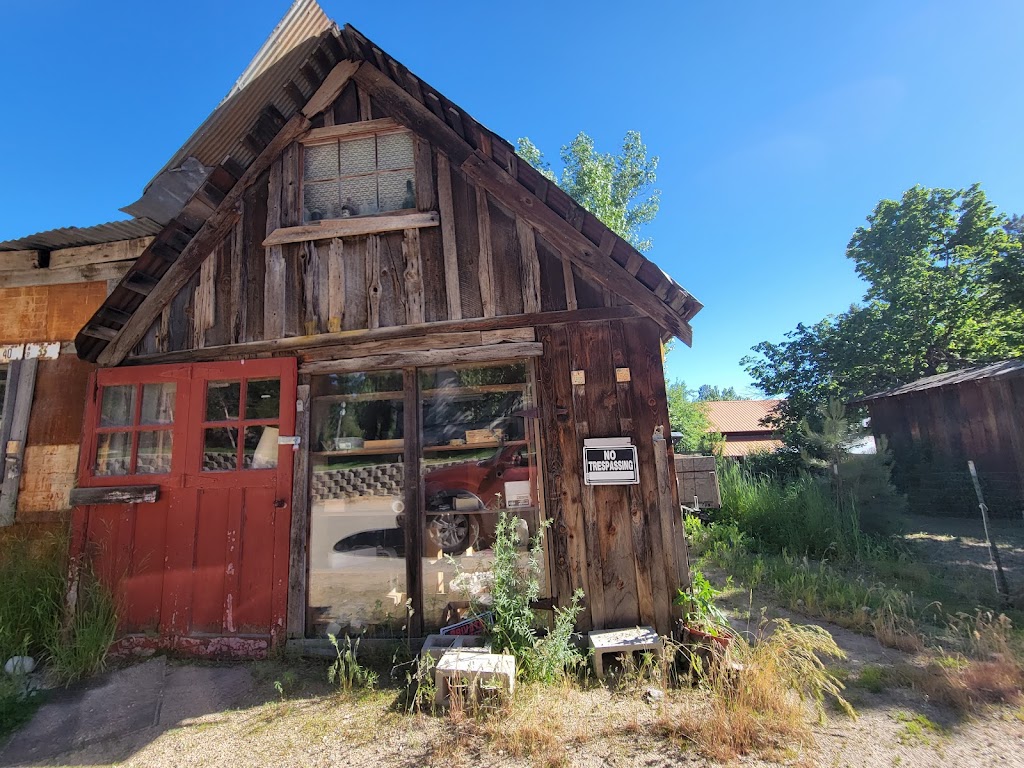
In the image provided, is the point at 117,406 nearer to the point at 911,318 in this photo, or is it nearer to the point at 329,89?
the point at 329,89

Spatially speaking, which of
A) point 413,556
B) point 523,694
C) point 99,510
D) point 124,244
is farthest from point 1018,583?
point 124,244

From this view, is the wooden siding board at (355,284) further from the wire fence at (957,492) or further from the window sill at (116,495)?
the wire fence at (957,492)

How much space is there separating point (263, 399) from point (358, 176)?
2598mm

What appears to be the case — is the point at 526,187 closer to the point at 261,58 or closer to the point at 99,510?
the point at 261,58

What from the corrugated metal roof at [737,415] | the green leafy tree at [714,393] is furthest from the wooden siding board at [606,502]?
the green leafy tree at [714,393]

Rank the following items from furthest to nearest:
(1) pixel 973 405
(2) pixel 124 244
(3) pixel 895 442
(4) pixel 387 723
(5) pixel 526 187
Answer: (3) pixel 895 442 < (1) pixel 973 405 < (2) pixel 124 244 < (5) pixel 526 187 < (4) pixel 387 723

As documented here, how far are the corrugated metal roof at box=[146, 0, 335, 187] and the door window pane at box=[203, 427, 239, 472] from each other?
2.81 metres

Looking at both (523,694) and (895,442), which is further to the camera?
(895,442)

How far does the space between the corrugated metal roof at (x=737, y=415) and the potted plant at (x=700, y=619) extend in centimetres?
3514

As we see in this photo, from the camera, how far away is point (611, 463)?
4.36m

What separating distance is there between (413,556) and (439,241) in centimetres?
307

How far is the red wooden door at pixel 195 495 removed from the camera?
4.62 meters

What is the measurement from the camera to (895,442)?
14766mm

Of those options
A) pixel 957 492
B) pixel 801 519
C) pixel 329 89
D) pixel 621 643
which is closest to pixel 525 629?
pixel 621 643
